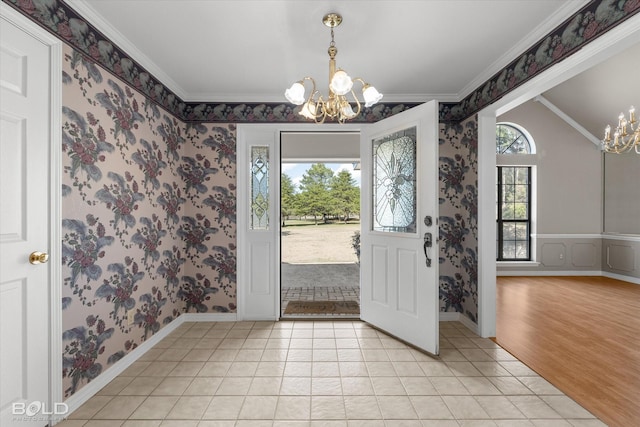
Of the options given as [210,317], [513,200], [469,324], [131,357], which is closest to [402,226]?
[469,324]

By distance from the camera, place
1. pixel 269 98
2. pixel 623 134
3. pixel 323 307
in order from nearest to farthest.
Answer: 1. pixel 269 98
2. pixel 323 307
3. pixel 623 134

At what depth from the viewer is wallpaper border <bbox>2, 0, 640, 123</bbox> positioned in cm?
175

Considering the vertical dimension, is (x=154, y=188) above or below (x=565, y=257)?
above

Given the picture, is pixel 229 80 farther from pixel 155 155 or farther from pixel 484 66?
pixel 484 66

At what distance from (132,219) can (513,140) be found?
6365 millimetres

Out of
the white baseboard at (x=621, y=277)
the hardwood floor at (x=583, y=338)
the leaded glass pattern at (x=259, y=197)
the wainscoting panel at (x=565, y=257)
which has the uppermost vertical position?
the leaded glass pattern at (x=259, y=197)

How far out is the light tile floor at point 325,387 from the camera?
1.84 m

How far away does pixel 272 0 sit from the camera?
1887 mm

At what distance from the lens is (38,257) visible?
5.53 ft

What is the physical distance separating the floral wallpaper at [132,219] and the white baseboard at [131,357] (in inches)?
2.1

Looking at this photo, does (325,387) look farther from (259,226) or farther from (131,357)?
(259,226)

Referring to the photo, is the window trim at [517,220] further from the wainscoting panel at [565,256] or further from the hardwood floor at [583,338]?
the hardwood floor at [583,338]

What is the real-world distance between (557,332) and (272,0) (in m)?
3.99

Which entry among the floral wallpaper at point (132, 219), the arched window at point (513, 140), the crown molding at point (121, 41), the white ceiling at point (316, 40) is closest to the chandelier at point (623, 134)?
the white ceiling at point (316, 40)
